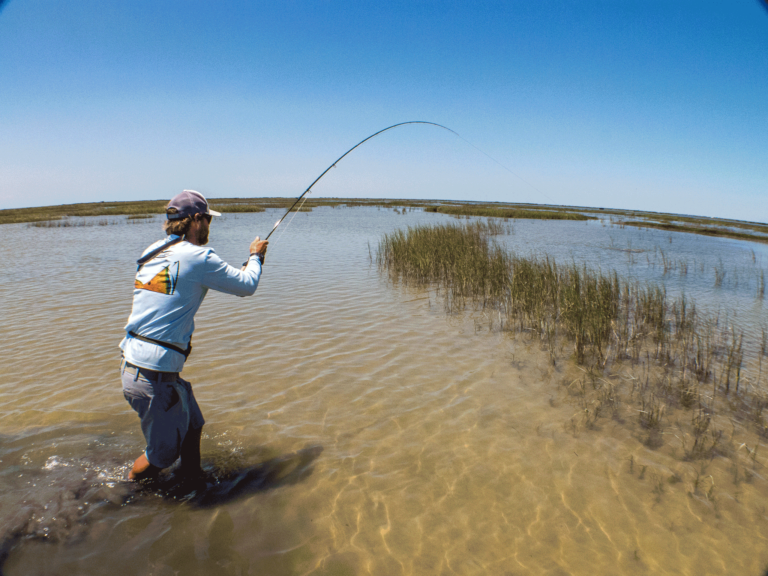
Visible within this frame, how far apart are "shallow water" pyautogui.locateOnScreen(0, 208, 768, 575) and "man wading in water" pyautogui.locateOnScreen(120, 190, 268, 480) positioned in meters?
0.73

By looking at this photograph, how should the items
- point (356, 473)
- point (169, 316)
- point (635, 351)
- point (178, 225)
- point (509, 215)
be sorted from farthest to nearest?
point (509, 215) → point (635, 351) → point (356, 473) → point (178, 225) → point (169, 316)

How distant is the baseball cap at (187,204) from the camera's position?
9.13 feet

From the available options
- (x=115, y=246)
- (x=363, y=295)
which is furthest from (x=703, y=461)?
(x=115, y=246)

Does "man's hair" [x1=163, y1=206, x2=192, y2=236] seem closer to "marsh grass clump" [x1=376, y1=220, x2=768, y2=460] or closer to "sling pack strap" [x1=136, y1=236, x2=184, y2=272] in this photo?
"sling pack strap" [x1=136, y1=236, x2=184, y2=272]

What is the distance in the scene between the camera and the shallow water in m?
2.68

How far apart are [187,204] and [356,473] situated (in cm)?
263

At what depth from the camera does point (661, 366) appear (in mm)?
5738

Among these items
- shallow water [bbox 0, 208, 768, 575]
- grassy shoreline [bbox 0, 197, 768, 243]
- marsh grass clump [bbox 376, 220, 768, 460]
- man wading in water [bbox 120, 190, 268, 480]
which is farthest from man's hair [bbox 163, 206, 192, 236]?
grassy shoreline [bbox 0, 197, 768, 243]

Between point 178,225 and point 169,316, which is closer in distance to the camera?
point 169,316

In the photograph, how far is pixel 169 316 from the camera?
265cm

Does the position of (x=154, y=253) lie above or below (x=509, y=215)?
below

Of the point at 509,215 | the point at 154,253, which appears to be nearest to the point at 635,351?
the point at 154,253

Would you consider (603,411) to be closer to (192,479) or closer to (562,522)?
(562,522)

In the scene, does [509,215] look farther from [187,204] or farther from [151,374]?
[151,374]
